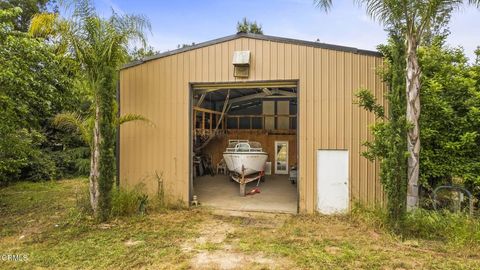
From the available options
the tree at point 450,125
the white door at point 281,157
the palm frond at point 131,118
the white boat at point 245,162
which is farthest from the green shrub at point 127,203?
the white door at point 281,157

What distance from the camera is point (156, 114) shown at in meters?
7.22


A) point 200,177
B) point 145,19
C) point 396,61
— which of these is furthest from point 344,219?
point 200,177

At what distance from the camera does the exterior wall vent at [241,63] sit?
6594 mm

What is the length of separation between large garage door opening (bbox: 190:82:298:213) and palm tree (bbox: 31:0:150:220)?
3.95 m

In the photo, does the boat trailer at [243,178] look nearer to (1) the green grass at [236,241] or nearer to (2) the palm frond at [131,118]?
(1) the green grass at [236,241]

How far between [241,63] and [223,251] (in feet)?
12.6

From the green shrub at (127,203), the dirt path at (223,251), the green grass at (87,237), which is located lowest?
the dirt path at (223,251)

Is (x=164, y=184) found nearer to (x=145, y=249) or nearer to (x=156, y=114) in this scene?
(x=156, y=114)

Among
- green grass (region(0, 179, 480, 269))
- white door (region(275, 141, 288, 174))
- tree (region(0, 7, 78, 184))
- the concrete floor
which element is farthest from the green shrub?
white door (region(275, 141, 288, 174))

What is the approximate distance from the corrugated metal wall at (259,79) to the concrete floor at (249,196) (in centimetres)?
84

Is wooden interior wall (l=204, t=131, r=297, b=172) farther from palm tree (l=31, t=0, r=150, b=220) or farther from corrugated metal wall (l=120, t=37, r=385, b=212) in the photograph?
palm tree (l=31, t=0, r=150, b=220)

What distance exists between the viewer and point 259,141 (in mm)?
13297

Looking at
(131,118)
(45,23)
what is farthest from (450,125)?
(45,23)

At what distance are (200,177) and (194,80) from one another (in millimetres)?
5667
